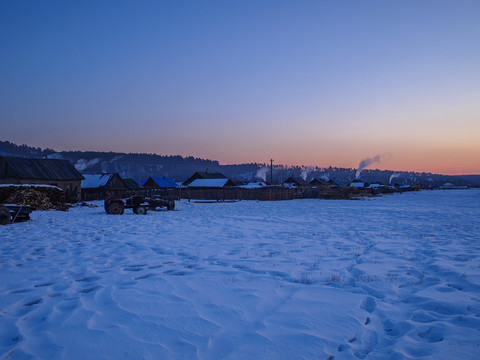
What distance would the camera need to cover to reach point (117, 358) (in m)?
3.12

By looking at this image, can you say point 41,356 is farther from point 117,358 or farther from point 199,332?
point 199,332

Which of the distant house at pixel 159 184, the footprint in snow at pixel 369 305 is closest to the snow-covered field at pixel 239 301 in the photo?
the footprint in snow at pixel 369 305

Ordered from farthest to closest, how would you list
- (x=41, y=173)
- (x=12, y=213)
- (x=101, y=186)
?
(x=101, y=186) < (x=41, y=173) < (x=12, y=213)

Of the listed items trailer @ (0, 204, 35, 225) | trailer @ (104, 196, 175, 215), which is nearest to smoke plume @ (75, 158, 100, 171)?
trailer @ (104, 196, 175, 215)

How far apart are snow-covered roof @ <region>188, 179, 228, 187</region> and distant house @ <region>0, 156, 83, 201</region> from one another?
2299 cm

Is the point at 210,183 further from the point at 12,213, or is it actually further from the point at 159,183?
the point at 12,213

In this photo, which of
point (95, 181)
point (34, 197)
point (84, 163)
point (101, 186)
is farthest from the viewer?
point (84, 163)

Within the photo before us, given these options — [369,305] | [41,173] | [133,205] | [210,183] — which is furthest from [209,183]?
[369,305]

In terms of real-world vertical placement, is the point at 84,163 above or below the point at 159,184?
above

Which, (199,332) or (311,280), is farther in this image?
(311,280)

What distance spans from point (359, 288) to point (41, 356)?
183 inches

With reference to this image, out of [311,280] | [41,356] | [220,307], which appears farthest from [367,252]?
[41,356]

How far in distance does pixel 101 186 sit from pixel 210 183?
63.3 ft

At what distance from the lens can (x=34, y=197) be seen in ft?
75.7
